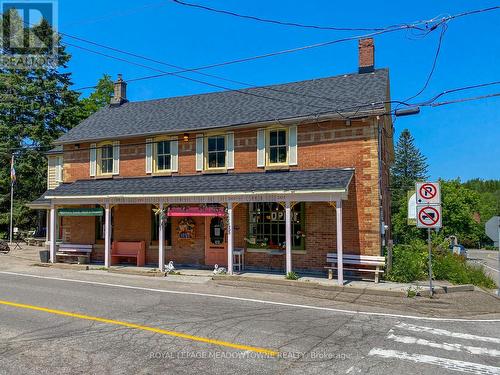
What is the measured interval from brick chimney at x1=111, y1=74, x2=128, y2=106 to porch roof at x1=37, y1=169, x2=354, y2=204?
21.7 ft

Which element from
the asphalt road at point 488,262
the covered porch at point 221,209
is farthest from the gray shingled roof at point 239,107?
the asphalt road at point 488,262

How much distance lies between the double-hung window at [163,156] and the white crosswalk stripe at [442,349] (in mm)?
12955

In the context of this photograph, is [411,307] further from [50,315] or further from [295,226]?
[50,315]

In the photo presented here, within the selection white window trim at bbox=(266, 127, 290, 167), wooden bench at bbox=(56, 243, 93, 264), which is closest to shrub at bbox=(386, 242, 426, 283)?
white window trim at bbox=(266, 127, 290, 167)

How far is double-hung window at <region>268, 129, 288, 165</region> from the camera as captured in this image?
16359 mm

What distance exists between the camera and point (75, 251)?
760 inches

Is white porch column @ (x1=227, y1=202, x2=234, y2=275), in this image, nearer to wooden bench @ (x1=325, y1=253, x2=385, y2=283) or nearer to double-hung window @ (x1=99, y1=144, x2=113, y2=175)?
wooden bench @ (x1=325, y1=253, x2=385, y2=283)

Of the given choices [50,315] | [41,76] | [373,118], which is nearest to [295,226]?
[373,118]

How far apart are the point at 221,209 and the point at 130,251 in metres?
5.42

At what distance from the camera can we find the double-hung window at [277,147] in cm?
1636

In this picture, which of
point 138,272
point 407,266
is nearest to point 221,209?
point 138,272

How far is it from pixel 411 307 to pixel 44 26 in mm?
41988

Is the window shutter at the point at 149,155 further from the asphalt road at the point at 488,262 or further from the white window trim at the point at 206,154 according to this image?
the asphalt road at the point at 488,262

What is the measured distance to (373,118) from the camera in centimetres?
1470
